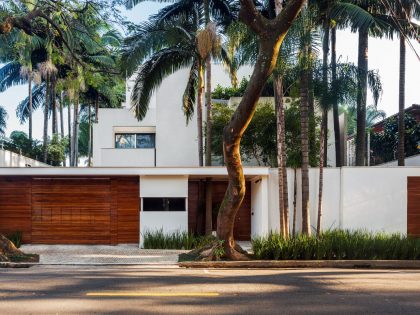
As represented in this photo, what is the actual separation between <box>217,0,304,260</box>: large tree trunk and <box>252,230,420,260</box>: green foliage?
827 millimetres

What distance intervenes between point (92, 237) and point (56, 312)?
11.9 metres

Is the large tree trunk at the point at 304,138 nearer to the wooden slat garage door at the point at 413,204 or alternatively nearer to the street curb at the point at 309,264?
the street curb at the point at 309,264

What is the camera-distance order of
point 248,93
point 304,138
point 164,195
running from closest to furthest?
1. point 248,93
2. point 304,138
3. point 164,195

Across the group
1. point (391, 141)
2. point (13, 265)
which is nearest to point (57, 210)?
point (13, 265)

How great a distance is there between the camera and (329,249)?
46.4ft

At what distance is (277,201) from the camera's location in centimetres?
1872

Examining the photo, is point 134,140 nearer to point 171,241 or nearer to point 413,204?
point 171,241

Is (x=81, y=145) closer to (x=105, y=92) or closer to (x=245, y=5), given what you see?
(x=105, y=92)

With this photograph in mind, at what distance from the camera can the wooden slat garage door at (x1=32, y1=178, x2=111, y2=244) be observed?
61.8 ft

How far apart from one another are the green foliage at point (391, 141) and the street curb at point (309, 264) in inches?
538

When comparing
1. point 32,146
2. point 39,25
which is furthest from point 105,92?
point 39,25

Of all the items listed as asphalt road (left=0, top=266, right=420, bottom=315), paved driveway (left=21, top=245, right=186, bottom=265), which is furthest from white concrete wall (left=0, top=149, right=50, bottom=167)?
asphalt road (left=0, top=266, right=420, bottom=315)

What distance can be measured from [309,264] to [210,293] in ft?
18.4

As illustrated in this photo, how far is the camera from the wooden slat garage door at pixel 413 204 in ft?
60.3
